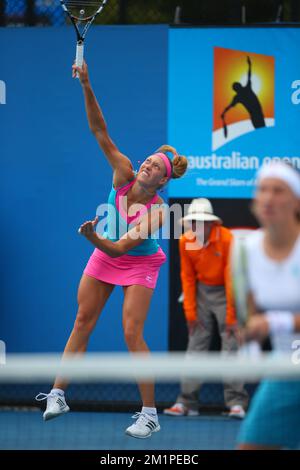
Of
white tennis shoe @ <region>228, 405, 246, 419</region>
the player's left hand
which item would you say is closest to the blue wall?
white tennis shoe @ <region>228, 405, 246, 419</region>

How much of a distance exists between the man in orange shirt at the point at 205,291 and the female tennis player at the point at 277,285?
3948 mm

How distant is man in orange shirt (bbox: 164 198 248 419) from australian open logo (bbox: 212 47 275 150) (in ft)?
2.00

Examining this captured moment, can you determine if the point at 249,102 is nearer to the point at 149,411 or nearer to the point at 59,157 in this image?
the point at 59,157

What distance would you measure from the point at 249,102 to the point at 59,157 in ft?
5.09

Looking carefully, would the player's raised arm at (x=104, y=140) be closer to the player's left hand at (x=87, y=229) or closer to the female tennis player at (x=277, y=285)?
the player's left hand at (x=87, y=229)

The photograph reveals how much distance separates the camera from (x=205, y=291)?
8.23m

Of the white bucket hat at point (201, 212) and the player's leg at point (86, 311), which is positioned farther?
the white bucket hat at point (201, 212)

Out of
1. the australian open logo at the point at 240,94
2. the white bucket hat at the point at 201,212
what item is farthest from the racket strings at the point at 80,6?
the white bucket hat at the point at 201,212

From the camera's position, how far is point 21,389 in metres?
8.64

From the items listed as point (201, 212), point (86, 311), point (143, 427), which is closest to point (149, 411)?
point (143, 427)

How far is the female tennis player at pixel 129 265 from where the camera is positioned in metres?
6.30

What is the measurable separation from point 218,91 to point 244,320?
4462mm

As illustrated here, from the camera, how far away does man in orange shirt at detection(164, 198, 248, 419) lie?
8062mm

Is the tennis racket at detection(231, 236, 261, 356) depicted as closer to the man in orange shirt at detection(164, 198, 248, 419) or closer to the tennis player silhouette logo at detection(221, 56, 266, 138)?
the man in orange shirt at detection(164, 198, 248, 419)
